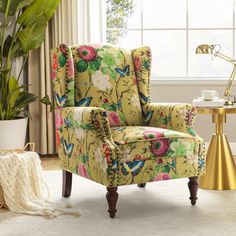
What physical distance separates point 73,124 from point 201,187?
1.05m

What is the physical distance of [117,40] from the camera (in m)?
5.95

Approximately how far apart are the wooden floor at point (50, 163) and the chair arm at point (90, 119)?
1418 millimetres

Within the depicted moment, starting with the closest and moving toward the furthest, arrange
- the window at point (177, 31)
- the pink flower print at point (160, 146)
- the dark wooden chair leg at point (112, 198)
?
the dark wooden chair leg at point (112, 198)
the pink flower print at point (160, 146)
the window at point (177, 31)

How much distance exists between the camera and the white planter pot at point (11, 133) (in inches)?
205

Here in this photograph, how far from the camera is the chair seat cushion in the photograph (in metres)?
3.54

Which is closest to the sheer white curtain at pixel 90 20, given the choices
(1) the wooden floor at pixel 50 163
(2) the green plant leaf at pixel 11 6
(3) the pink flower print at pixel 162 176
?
(2) the green plant leaf at pixel 11 6

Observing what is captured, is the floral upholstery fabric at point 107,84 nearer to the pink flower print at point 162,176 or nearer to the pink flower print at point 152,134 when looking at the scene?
the pink flower print at point 152,134

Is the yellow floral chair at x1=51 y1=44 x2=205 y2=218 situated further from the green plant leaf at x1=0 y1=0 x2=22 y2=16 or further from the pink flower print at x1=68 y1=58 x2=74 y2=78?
the green plant leaf at x1=0 y1=0 x2=22 y2=16

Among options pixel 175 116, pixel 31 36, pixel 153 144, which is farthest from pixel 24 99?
pixel 153 144

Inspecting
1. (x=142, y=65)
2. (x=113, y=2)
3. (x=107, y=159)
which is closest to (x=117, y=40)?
(x=113, y=2)

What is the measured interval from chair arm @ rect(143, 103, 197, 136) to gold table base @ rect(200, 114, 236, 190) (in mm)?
380

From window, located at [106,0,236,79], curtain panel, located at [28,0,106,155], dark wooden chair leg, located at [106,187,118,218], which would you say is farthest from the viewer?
window, located at [106,0,236,79]

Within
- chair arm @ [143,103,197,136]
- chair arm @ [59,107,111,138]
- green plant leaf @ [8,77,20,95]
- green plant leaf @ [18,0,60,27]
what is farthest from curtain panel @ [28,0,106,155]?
chair arm @ [59,107,111,138]

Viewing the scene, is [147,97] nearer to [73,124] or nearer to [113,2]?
[73,124]
